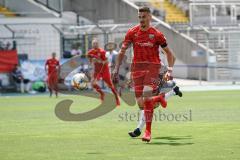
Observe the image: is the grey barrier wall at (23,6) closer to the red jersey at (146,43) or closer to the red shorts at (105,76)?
the red shorts at (105,76)

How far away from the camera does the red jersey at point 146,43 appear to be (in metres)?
13.1

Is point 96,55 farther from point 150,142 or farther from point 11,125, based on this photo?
point 150,142

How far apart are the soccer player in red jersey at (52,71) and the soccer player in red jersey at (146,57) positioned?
19635mm

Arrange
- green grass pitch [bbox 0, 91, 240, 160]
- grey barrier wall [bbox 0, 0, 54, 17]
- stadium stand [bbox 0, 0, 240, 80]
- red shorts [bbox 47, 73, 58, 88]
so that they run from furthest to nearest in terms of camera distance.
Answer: grey barrier wall [bbox 0, 0, 54, 17]
stadium stand [bbox 0, 0, 240, 80]
red shorts [bbox 47, 73, 58, 88]
green grass pitch [bbox 0, 91, 240, 160]

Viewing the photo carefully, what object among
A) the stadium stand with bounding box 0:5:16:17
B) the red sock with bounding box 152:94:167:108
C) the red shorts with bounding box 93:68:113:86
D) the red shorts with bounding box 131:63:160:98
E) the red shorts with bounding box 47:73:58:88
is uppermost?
the stadium stand with bounding box 0:5:16:17

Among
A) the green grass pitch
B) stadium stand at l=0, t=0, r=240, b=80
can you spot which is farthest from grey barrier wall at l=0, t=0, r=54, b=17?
the green grass pitch

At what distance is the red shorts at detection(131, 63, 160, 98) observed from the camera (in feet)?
44.2

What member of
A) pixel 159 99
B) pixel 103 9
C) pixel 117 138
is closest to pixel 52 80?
pixel 103 9

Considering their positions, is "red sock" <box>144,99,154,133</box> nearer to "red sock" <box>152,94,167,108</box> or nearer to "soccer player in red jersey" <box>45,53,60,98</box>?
"red sock" <box>152,94,167,108</box>

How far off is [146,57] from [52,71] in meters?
21.6

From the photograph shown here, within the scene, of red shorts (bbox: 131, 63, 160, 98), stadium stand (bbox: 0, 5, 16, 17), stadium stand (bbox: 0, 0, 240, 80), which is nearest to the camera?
red shorts (bbox: 131, 63, 160, 98)

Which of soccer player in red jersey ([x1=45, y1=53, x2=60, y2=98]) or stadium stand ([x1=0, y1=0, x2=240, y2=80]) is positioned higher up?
stadium stand ([x1=0, y1=0, x2=240, y2=80])

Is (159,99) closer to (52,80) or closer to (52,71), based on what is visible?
(52,71)

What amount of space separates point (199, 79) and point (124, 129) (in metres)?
25.8
